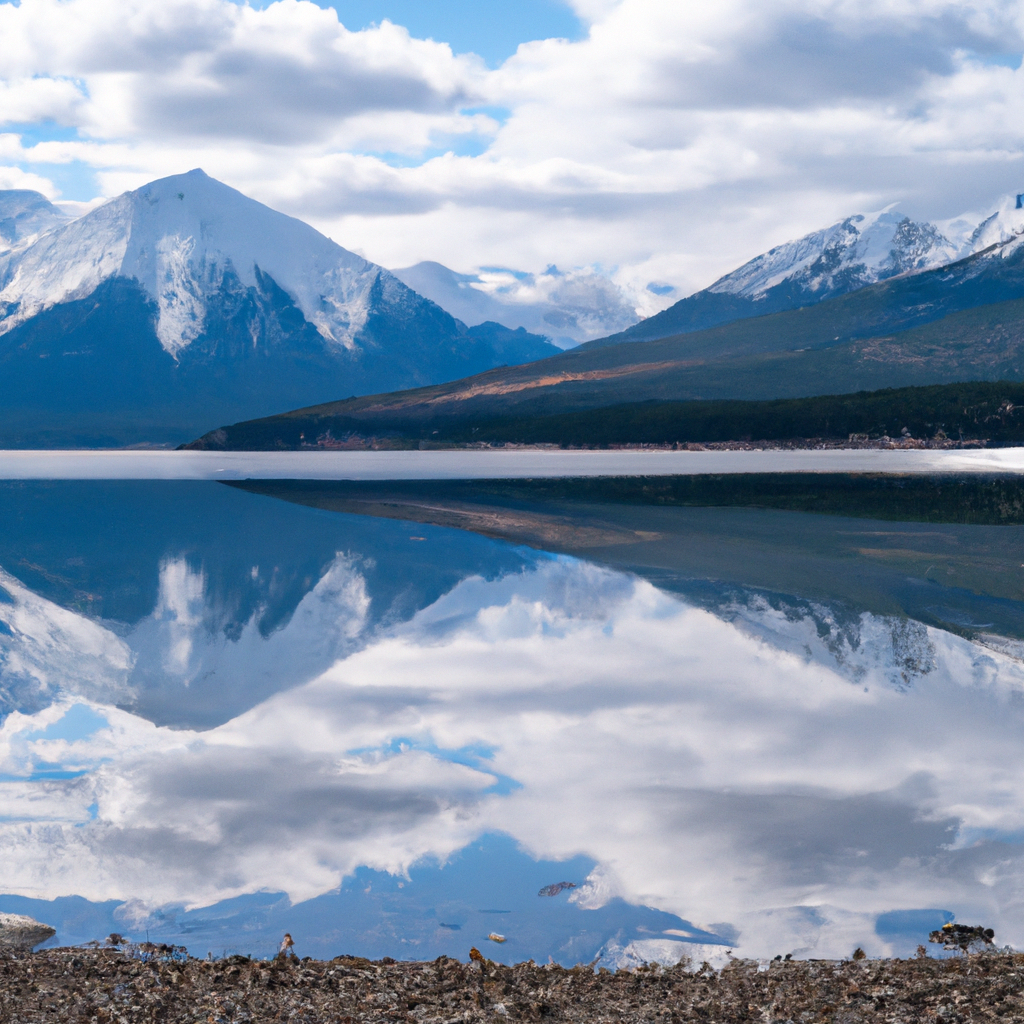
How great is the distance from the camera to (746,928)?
11930 mm

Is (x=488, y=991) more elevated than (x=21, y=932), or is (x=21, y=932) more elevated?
(x=488, y=991)

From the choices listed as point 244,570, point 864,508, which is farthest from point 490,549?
point 864,508

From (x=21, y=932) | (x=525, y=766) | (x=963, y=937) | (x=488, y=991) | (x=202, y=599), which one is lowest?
(x=963, y=937)

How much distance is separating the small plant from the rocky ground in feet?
1.11

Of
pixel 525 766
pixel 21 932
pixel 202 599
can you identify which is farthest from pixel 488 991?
pixel 202 599

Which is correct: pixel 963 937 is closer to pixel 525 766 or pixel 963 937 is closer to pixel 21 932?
pixel 525 766

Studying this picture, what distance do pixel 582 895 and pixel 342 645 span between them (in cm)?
1480

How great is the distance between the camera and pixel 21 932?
1213 centimetres

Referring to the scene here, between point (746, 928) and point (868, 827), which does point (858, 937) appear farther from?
point (868, 827)

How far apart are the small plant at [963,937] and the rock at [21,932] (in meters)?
10.0

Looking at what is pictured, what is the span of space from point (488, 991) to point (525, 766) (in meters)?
6.84

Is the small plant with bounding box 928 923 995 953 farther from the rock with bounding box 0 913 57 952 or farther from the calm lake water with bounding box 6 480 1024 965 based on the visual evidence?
the rock with bounding box 0 913 57 952

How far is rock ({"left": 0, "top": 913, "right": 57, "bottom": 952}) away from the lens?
38.8 ft

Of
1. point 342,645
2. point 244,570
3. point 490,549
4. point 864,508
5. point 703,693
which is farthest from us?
point 864,508
